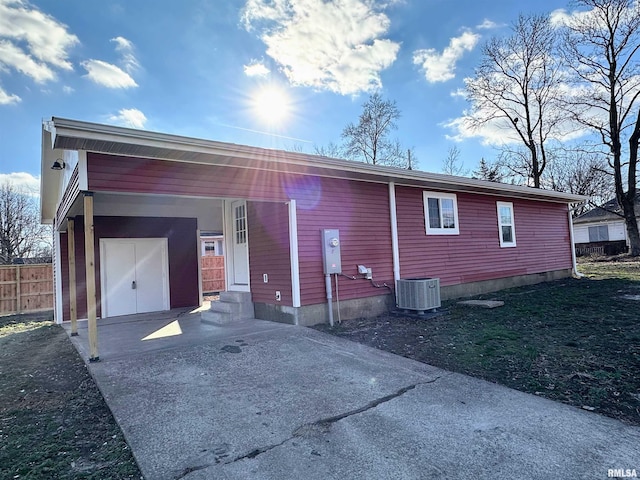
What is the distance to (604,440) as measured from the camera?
2.57 metres

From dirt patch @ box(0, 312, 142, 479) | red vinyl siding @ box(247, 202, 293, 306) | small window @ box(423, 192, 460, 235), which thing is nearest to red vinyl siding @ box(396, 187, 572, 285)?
small window @ box(423, 192, 460, 235)

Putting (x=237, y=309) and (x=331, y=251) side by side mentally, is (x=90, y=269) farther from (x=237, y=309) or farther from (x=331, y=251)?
(x=331, y=251)

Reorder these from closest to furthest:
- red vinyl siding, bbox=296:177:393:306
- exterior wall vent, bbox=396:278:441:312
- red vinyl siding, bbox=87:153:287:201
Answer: red vinyl siding, bbox=87:153:287:201 → red vinyl siding, bbox=296:177:393:306 → exterior wall vent, bbox=396:278:441:312

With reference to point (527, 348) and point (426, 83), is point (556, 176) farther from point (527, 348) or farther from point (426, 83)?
point (527, 348)

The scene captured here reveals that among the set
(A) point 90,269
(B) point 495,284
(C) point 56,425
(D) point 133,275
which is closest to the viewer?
(C) point 56,425

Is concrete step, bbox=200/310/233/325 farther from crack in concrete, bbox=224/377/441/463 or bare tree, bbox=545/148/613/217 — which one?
bare tree, bbox=545/148/613/217

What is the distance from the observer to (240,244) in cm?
802

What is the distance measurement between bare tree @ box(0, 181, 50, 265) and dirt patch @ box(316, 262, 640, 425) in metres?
25.9

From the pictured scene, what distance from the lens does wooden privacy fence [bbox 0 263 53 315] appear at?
1131 centimetres

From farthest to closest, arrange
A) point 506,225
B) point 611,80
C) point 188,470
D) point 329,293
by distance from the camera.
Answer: point 611,80 → point 506,225 → point 329,293 → point 188,470

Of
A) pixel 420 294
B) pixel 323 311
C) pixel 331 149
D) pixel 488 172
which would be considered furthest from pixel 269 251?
pixel 488 172

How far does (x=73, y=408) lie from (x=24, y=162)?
878 inches

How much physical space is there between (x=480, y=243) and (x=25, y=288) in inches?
558

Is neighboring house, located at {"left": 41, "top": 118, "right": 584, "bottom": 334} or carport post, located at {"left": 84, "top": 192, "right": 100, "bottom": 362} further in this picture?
neighboring house, located at {"left": 41, "top": 118, "right": 584, "bottom": 334}
